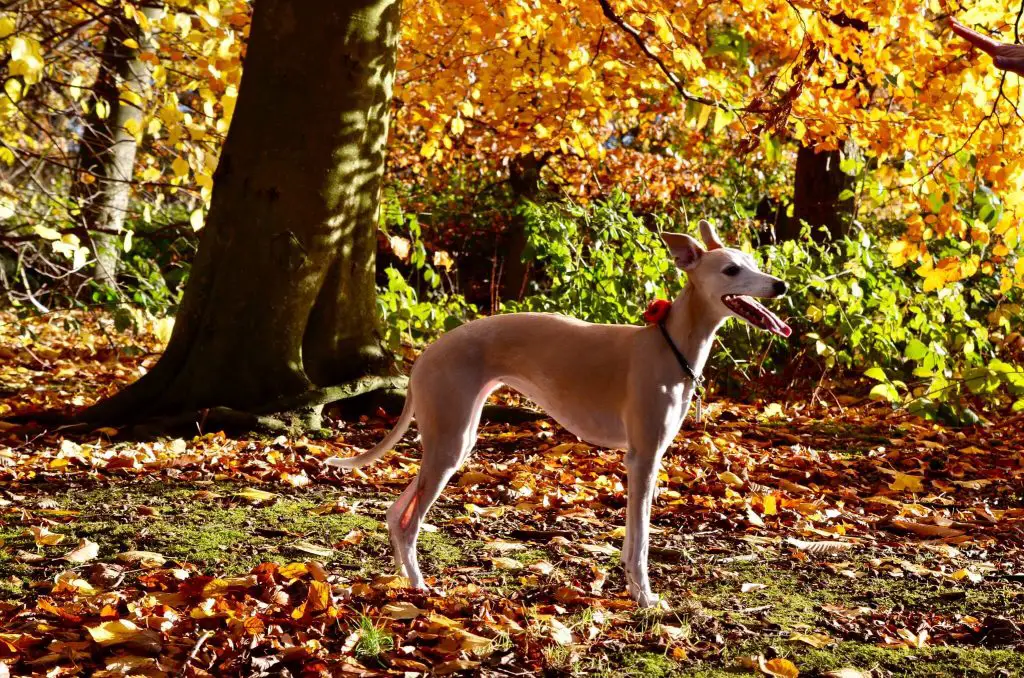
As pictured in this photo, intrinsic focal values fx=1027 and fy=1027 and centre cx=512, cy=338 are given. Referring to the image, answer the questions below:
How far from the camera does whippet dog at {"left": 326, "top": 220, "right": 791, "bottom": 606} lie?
359 cm

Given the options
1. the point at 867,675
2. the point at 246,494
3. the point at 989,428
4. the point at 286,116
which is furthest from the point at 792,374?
the point at 867,675

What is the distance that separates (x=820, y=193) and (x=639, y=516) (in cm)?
990

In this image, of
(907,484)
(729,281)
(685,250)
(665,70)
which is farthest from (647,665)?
(665,70)

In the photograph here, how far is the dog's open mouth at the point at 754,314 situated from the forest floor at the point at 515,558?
1.05 m

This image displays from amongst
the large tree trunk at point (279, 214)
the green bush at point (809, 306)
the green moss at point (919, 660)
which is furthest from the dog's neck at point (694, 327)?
the green bush at point (809, 306)

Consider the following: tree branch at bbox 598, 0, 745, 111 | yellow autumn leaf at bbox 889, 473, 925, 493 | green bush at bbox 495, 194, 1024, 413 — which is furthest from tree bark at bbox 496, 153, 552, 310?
yellow autumn leaf at bbox 889, 473, 925, 493

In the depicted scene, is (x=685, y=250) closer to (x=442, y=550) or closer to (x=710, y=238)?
(x=710, y=238)

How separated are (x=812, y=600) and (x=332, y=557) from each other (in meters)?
1.95

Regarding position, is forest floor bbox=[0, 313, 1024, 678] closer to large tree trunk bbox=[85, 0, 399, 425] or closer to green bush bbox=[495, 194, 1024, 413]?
large tree trunk bbox=[85, 0, 399, 425]

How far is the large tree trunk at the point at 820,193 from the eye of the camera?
12.3 meters

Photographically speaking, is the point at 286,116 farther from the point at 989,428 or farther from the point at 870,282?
the point at 989,428

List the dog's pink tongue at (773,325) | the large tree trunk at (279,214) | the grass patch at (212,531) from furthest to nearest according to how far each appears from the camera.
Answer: the large tree trunk at (279,214), the grass patch at (212,531), the dog's pink tongue at (773,325)

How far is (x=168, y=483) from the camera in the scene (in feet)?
18.0

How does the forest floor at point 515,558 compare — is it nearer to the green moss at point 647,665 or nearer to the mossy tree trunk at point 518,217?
the green moss at point 647,665
